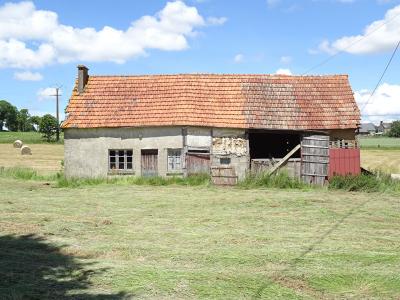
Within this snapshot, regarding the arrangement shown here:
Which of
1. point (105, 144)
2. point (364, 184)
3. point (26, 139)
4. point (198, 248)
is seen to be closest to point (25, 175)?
point (105, 144)

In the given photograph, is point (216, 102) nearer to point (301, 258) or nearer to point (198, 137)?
point (198, 137)

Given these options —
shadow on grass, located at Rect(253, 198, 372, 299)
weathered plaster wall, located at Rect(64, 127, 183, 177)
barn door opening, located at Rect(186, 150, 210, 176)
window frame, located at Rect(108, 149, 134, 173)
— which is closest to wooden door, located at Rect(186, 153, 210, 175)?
barn door opening, located at Rect(186, 150, 210, 176)

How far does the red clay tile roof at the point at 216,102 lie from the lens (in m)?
22.5

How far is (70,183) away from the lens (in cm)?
2042

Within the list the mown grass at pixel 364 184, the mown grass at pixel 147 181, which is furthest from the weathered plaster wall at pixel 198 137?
the mown grass at pixel 364 184

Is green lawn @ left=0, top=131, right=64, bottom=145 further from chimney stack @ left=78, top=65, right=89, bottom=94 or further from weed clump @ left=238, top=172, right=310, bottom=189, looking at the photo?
weed clump @ left=238, top=172, right=310, bottom=189

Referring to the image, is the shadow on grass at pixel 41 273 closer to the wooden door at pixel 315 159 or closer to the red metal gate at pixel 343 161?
the wooden door at pixel 315 159

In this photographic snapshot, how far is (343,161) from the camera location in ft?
69.4

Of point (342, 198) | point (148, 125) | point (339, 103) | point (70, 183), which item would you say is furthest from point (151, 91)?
point (342, 198)

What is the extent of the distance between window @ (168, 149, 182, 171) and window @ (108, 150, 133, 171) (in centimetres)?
191

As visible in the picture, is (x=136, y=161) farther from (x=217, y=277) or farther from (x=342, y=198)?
(x=217, y=277)

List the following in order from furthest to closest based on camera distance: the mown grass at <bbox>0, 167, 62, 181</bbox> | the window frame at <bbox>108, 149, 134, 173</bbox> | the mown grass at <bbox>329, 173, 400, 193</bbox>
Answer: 1. the mown grass at <bbox>0, 167, 62, 181</bbox>
2. the window frame at <bbox>108, 149, 134, 173</bbox>
3. the mown grass at <bbox>329, 173, 400, 193</bbox>

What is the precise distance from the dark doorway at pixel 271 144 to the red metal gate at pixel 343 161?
155 inches

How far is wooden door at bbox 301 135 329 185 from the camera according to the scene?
21359 millimetres
